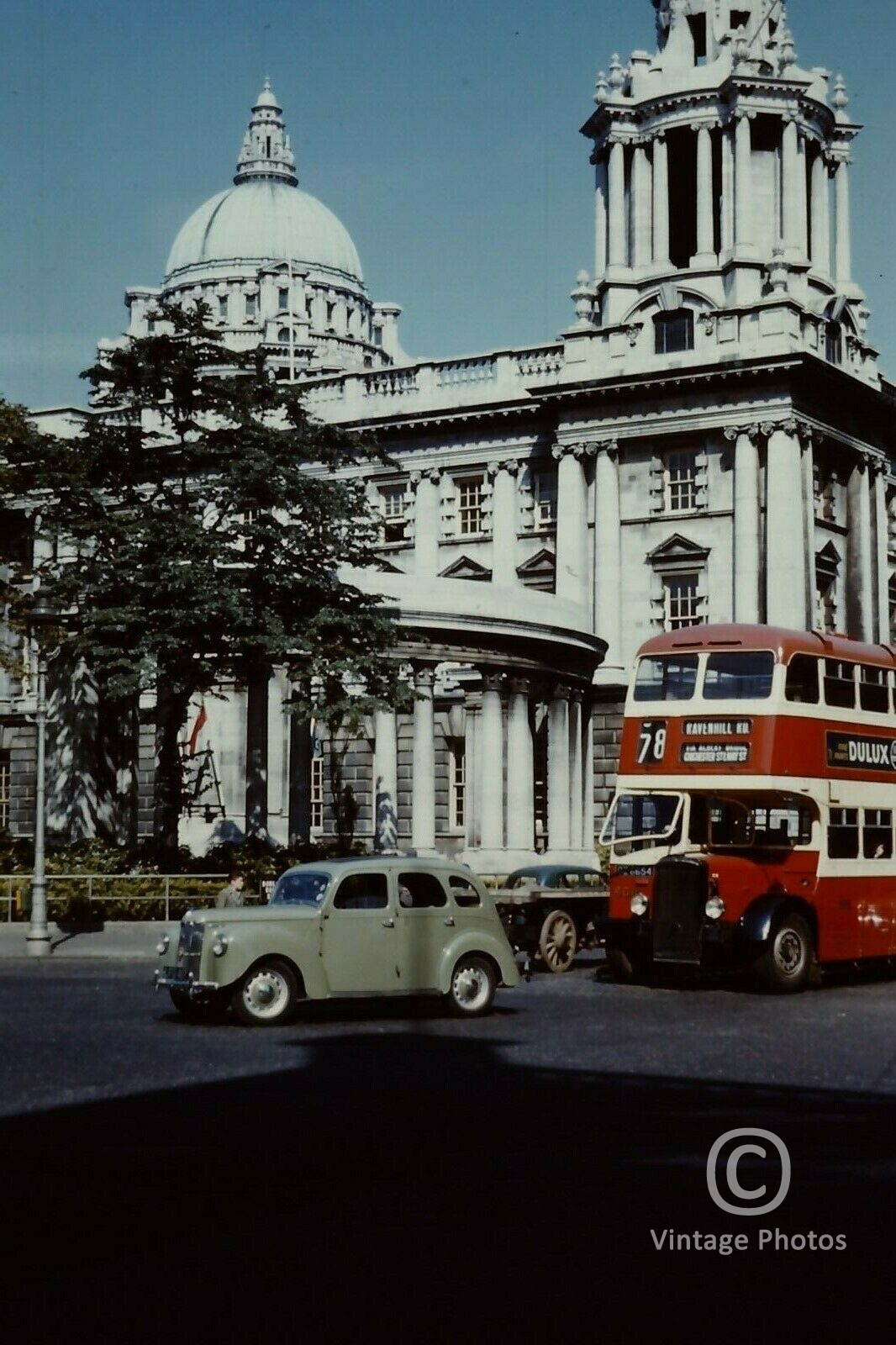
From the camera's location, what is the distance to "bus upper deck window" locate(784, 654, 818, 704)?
27.3 meters

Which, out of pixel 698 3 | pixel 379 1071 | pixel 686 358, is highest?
pixel 698 3

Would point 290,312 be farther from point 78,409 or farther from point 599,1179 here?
point 599,1179

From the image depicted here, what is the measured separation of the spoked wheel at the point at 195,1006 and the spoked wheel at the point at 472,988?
2653 mm

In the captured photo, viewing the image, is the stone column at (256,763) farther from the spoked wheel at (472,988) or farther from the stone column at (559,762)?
the spoked wheel at (472,988)

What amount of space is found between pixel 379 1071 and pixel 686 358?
4836cm

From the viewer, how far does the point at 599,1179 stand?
438 inches

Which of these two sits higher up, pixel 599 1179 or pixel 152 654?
pixel 152 654

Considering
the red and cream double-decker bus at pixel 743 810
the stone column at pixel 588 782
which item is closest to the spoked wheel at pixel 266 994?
the red and cream double-decker bus at pixel 743 810

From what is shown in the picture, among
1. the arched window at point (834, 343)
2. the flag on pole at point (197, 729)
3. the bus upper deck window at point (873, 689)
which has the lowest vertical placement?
the bus upper deck window at point (873, 689)

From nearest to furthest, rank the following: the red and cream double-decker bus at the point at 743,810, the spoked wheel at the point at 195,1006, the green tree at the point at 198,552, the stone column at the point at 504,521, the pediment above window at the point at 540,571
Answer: the spoked wheel at the point at 195,1006 < the red and cream double-decker bus at the point at 743,810 < the green tree at the point at 198,552 < the pediment above window at the point at 540,571 < the stone column at the point at 504,521

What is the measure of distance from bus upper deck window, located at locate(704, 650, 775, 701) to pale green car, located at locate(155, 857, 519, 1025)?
6133 mm

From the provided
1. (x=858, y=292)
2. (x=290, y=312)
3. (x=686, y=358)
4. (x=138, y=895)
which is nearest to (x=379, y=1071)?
(x=138, y=895)

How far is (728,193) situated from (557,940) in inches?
1617

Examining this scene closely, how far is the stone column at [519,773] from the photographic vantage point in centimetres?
5009
